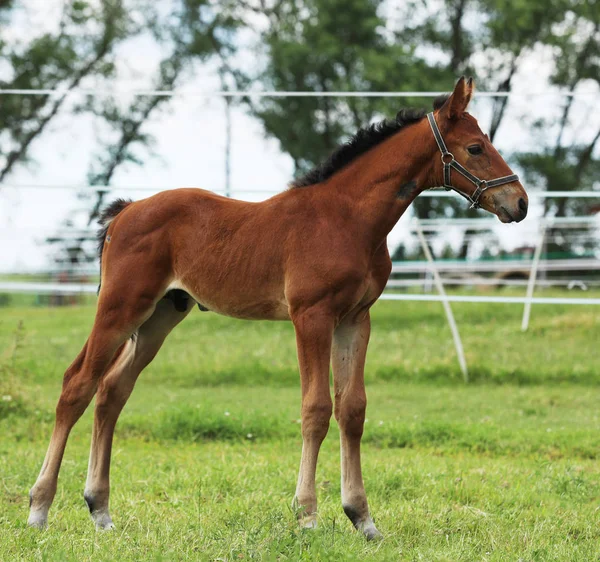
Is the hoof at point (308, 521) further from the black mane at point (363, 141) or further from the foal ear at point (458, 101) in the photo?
the foal ear at point (458, 101)

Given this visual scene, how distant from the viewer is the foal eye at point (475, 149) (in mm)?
4289

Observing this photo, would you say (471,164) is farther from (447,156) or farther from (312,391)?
(312,391)

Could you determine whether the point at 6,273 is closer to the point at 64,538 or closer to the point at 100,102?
the point at 100,102

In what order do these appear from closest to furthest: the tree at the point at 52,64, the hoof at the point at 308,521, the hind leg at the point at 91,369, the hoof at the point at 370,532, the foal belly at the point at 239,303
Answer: the hoof at the point at 308,521 → the hoof at the point at 370,532 → the foal belly at the point at 239,303 → the hind leg at the point at 91,369 → the tree at the point at 52,64

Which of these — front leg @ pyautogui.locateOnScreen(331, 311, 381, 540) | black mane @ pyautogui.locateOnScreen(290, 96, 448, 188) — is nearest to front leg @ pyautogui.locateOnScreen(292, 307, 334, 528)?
front leg @ pyautogui.locateOnScreen(331, 311, 381, 540)

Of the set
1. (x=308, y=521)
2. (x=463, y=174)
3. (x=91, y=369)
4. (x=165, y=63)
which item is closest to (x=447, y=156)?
(x=463, y=174)

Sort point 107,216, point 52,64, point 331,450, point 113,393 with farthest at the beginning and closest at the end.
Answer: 1. point 52,64
2. point 331,450
3. point 107,216
4. point 113,393

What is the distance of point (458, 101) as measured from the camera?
14.0ft

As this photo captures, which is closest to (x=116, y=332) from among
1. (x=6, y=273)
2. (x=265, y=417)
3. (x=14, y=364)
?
(x=265, y=417)

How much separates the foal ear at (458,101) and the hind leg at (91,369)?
1.98 m

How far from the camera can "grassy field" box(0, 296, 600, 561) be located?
4.27 m

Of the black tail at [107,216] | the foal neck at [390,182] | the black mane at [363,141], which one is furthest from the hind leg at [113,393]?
the foal neck at [390,182]

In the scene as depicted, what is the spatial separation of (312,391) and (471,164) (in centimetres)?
146

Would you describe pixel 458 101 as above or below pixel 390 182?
above
